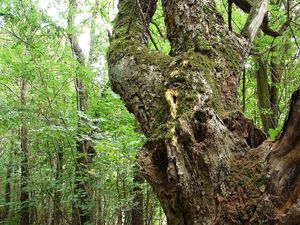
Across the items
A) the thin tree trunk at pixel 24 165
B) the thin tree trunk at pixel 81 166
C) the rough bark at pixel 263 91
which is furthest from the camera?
the thin tree trunk at pixel 24 165

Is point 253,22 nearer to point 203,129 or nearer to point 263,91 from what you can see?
point 203,129

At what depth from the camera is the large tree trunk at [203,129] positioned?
4.30ft

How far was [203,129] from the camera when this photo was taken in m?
1.54

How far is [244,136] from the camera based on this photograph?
1643mm

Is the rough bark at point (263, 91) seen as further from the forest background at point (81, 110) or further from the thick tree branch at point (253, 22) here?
the thick tree branch at point (253, 22)

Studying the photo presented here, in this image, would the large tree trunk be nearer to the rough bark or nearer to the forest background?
the forest background

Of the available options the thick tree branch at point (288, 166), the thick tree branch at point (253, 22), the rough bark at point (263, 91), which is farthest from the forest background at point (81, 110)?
the thick tree branch at point (288, 166)

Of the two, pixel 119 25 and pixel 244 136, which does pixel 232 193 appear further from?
pixel 119 25

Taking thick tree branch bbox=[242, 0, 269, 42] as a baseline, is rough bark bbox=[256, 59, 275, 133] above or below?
above

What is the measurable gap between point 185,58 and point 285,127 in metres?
0.82

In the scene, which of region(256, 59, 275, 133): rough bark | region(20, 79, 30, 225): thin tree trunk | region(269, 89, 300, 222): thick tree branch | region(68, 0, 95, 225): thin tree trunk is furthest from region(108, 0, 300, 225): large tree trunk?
region(20, 79, 30, 225): thin tree trunk

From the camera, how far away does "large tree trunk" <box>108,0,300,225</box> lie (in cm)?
131

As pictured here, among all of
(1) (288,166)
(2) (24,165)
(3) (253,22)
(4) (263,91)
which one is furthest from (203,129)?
(2) (24,165)

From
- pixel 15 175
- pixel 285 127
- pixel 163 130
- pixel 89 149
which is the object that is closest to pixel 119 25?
pixel 163 130
